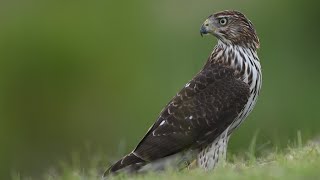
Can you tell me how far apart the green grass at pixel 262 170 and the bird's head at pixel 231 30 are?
1274mm

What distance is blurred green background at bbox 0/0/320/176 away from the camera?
21.7 meters

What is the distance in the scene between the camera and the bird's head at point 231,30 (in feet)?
43.0

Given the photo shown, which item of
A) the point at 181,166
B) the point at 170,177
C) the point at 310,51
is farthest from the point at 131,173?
the point at 310,51

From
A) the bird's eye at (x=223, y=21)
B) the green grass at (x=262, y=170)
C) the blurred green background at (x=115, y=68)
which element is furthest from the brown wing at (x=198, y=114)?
the blurred green background at (x=115, y=68)

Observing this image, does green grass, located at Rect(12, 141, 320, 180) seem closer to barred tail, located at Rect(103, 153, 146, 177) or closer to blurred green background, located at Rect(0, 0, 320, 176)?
barred tail, located at Rect(103, 153, 146, 177)

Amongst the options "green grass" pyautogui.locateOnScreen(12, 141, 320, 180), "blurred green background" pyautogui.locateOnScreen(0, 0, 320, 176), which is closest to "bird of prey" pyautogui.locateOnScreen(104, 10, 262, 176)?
"green grass" pyautogui.locateOnScreen(12, 141, 320, 180)

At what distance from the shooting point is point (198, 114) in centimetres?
1243

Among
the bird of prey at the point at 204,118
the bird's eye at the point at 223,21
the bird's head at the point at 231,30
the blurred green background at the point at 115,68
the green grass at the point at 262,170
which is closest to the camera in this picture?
the green grass at the point at 262,170

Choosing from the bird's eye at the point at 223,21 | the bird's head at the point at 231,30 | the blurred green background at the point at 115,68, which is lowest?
the blurred green background at the point at 115,68

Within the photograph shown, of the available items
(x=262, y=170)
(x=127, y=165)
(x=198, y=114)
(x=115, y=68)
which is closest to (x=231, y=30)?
(x=198, y=114)

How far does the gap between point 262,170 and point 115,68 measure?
49.0ft

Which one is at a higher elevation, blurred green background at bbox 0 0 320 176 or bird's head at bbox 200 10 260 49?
bird's head at bbox 200 10 260 49

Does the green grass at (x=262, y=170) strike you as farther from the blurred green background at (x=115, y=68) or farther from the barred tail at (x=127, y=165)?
the blurred green background at (x=115, y=68)

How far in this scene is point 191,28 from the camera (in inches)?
960
